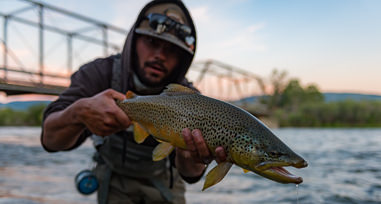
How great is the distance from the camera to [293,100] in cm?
10150

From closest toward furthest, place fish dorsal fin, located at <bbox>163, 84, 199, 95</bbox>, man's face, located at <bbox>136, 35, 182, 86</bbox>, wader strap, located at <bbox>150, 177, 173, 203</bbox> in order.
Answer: fish dorsal fin, located at <bbox>163, 84, 199, 95</bbox>
man's face, located at <bbox>136, 35, 182, 86</bbox>
wader strap, located at <bbox>150, 177, 173, 203</bbox>

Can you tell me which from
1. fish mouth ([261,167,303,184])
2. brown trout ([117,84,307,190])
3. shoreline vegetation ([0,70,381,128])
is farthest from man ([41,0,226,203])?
shoreline vegetation ([0,70,381,128])

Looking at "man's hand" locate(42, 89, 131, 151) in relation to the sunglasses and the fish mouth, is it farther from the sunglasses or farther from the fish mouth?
the sunglasses

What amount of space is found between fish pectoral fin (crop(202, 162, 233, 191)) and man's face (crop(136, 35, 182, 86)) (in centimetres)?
165

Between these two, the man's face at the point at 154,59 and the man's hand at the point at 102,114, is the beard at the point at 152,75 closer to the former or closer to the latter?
the man's face at the point at 154,59

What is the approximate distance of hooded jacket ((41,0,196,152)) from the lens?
2895mm

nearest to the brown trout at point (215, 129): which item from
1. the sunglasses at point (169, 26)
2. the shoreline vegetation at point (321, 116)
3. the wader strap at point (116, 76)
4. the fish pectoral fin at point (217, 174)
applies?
the fish pectoral fin at point (217, 174)

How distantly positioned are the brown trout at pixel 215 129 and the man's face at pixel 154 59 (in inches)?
38.6

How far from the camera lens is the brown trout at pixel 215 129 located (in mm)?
1811

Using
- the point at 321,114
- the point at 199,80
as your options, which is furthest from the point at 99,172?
the point at 321,114

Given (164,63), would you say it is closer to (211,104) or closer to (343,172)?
(211,104)

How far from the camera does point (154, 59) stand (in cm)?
327

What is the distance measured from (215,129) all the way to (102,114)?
807 mm

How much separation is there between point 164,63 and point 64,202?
11.1 feet
